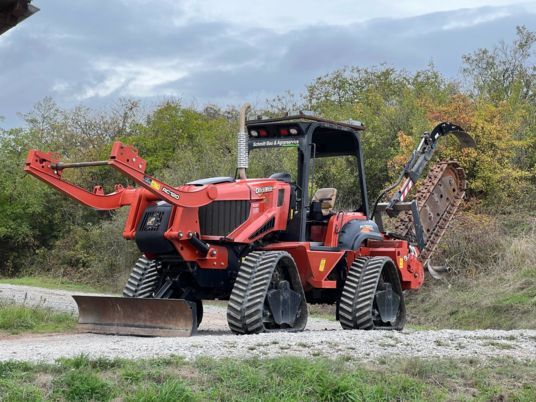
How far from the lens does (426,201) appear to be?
19.7 meters

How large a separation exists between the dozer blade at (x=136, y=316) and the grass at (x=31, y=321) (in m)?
0.86

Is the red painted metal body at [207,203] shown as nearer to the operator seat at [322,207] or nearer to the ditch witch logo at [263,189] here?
the ditch witch logo at [263,189]

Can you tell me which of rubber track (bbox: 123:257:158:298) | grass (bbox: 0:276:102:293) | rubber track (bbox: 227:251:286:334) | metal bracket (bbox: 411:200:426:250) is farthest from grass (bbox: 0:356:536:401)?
grass (bbox: 0:276:102:293)

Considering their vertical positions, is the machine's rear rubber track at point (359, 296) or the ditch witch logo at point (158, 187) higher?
the ditch witch logo at point (158, 187)

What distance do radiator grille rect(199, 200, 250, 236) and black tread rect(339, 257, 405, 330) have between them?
210 centimetres

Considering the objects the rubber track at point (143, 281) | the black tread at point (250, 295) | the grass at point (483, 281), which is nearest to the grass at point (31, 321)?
the rubber track at point (143, 281)

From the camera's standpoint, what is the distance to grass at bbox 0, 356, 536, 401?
725 cm

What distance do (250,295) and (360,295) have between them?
231cm

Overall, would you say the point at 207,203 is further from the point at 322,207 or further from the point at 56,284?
the point at 56,284

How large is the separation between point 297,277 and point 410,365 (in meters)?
4.49

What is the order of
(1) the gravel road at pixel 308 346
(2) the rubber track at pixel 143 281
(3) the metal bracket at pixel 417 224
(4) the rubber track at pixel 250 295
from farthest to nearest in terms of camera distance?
(3) the metal bracket at pixel 417 224 < (2) the rubber track at pixel 143 281 < (4) the rubber track at pixel 250 295 < (1) the gravel road at pixel 308 346

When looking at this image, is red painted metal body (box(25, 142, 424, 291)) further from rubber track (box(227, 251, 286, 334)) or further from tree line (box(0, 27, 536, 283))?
tree line (box(0, 27, 536, 283))

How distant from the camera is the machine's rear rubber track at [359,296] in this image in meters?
13.5

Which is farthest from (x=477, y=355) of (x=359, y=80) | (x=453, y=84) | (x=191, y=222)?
(x=359, y=80)
